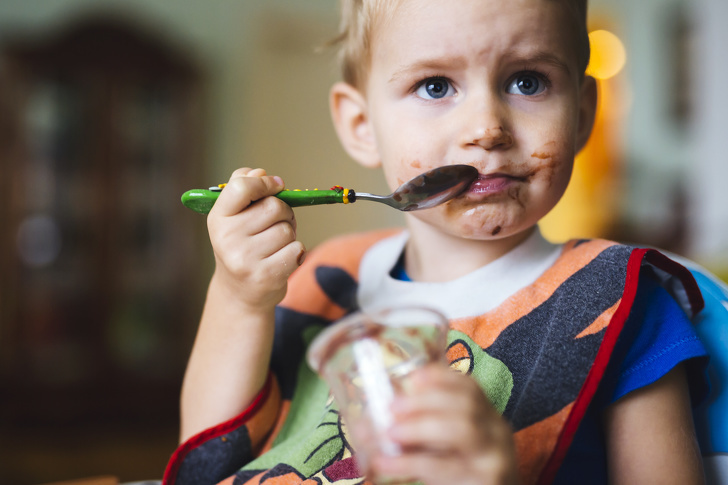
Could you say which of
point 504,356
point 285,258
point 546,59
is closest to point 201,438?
point 285,258

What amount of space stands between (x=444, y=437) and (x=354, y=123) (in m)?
0.65

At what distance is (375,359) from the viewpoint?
0.46m

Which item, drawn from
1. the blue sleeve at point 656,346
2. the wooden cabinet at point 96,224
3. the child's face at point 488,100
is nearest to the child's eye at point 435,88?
the child's face at point 488,100

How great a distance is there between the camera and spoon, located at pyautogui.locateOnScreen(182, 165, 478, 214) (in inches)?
28.1

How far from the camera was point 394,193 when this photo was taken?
0.75 m

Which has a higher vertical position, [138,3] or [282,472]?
[138,3]

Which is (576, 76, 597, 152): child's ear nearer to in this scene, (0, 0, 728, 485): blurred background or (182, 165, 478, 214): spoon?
(182, 165, 478, 214): spoon

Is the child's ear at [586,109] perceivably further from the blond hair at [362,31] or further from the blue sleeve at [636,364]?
the blue sleeve at [636,364]

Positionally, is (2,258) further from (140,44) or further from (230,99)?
(230,99)

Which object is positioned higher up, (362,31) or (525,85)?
(362,31)

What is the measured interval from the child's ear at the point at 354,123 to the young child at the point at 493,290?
71 mm

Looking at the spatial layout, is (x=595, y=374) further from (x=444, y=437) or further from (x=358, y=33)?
(x=358, y=33)

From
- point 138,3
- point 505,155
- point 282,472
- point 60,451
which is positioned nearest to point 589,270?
point 505,155

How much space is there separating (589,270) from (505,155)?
18 centimetres
